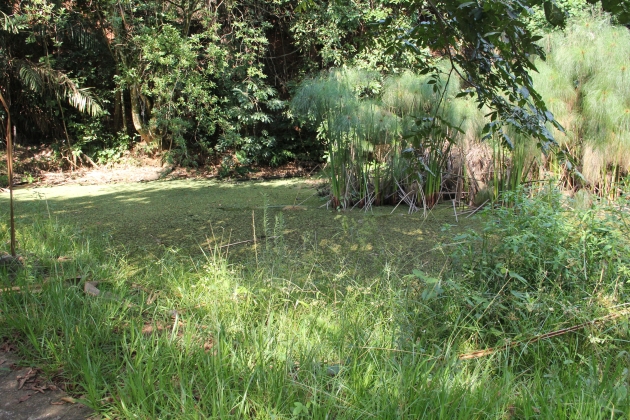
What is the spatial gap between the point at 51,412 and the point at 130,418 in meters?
0.24

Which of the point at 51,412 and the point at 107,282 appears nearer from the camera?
the point at 51,412

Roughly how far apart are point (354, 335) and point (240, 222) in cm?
184

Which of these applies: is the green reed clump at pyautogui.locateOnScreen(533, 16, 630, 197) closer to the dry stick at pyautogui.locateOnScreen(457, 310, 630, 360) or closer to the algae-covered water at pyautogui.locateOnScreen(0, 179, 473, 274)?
the algae-covered water at pyautogui.locateOnScreen(0, 179, 473, 274)

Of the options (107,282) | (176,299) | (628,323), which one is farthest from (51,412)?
(628,323)

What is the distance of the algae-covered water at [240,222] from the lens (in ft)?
7.98

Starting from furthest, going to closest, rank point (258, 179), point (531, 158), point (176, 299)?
point (258, 179) → point (531, 158) → point (176, 299)

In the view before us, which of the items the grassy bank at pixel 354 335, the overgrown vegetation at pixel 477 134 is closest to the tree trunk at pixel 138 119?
the overgrown vegetation at pixel 477 134

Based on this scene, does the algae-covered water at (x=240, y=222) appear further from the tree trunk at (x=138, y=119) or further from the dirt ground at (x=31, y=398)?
the tree trunk at (x=138, y=119)

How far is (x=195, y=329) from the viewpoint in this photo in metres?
1.45

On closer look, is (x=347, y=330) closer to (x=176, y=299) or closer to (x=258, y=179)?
(x=176, y=299)

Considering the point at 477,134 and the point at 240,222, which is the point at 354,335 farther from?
the point at 477,134

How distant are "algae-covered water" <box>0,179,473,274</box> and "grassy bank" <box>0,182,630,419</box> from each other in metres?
0.38

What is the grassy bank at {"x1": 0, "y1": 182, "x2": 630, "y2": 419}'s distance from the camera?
42.6 inches

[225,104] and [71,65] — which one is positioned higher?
[71,65]
